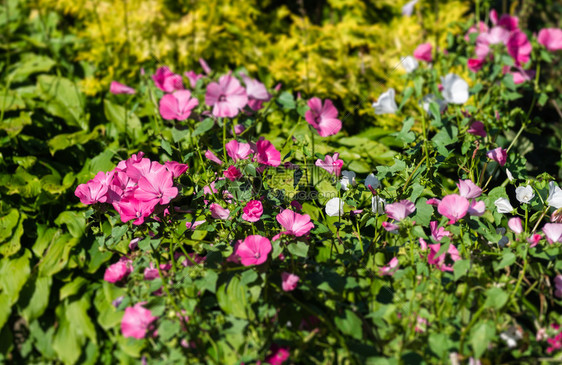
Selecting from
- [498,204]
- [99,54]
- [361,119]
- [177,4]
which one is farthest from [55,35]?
[498,204]

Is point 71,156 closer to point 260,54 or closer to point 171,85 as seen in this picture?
point 171,85

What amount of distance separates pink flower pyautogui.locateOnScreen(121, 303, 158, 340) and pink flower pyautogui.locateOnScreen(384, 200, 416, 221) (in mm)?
797

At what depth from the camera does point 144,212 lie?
58.6 inches

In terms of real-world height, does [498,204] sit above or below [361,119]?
above

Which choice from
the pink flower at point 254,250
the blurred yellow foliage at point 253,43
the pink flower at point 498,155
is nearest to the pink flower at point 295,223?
the pink flower at point 254,250

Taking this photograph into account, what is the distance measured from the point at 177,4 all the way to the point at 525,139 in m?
2.46

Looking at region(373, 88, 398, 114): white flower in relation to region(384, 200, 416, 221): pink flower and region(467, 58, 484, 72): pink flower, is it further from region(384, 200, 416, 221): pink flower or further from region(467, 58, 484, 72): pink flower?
region(384, 200, 416, 221): pink flower

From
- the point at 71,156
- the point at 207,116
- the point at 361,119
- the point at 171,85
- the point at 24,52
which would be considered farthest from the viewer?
the point at 24,52

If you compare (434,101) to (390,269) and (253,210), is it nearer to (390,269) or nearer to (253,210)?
(390,269)

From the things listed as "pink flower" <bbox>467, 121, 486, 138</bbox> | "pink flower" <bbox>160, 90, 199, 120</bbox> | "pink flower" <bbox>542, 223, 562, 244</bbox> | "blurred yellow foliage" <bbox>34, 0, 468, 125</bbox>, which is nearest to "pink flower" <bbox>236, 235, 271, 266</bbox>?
"pink flower" <bbox>160, 90, 199, 120</bbox>

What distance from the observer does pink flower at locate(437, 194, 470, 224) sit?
1432 mm

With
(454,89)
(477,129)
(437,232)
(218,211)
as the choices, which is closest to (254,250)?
(218,211)

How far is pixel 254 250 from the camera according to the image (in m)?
1.41

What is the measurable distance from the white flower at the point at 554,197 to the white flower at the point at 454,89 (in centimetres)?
73
